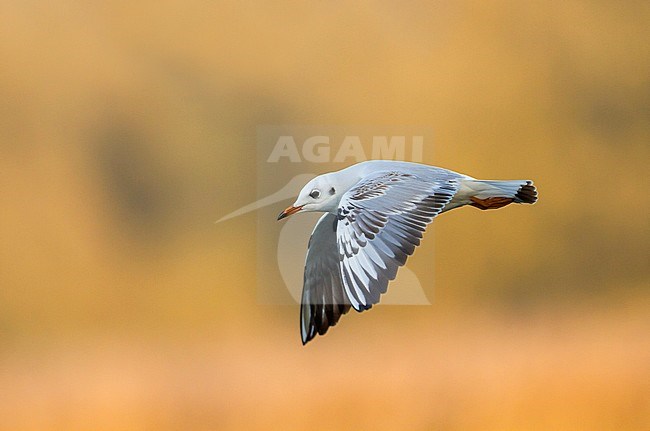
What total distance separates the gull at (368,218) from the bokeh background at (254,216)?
64mm

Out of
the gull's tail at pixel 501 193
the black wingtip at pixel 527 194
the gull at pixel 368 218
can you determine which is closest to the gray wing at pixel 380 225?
the gull at pixel 368 218

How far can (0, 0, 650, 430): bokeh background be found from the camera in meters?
2.06

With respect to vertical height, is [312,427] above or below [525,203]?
below

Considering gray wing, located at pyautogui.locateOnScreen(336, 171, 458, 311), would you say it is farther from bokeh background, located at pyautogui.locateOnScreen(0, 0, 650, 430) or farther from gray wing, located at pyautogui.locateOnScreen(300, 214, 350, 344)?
bokeh background, located at pyautogui.locateOnScreen(0, 0, 650, 430)

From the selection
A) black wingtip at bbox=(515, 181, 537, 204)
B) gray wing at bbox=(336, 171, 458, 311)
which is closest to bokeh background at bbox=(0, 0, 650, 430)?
black wingtip at bbox=(515, 181, 537, 204)

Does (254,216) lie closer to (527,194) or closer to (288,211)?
(288,211)

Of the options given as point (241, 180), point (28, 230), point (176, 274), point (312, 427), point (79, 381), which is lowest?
point (312, 427)

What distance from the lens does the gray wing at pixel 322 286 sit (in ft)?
6.29

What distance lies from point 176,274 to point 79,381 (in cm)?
41

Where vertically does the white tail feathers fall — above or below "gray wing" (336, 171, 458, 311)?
above

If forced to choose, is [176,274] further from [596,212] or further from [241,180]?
[596,212]

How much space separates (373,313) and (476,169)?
0.50 meters

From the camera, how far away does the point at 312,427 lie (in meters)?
2.15

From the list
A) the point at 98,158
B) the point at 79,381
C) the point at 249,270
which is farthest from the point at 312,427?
the point at 98,158
